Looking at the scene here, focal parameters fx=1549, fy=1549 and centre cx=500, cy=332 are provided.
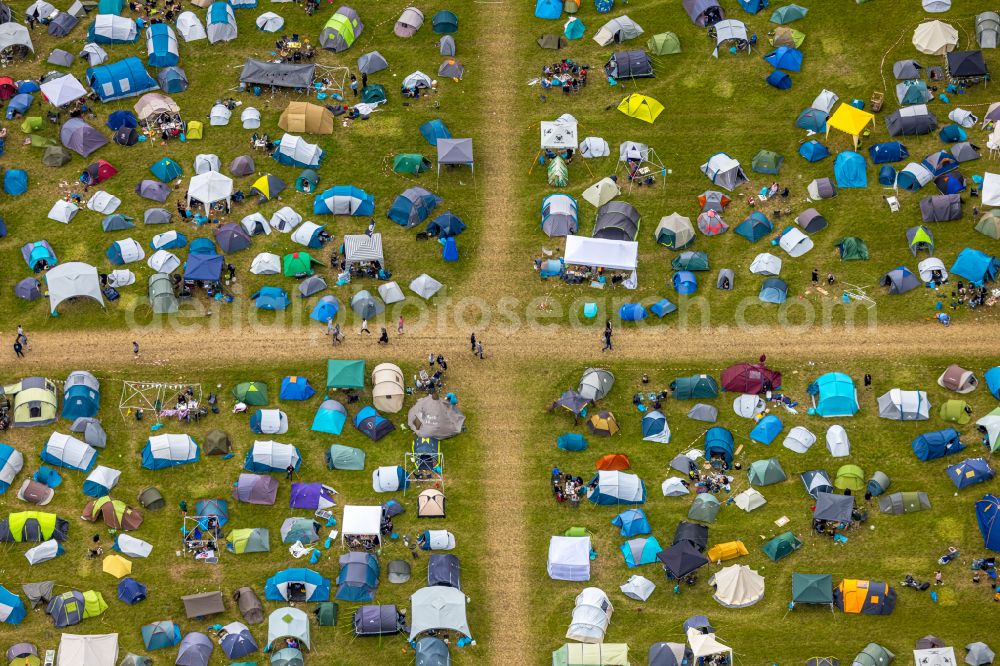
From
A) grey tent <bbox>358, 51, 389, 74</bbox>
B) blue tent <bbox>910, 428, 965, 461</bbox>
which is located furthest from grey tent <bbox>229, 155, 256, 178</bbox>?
blue tent <bbox>910, 428, 965, 461</bbox>

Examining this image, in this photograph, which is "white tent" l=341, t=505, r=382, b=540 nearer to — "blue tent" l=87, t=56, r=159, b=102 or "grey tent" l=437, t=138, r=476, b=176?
"grey tent" l=437, t=138, r=476, b=176

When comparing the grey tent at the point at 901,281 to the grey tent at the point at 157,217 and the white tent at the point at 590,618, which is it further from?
the grey tent at the point at 157,217

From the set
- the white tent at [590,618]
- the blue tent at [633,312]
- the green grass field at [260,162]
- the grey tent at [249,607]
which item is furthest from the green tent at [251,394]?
the white tent at [590,618]

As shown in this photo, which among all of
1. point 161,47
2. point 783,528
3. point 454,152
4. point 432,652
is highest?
point 161,47

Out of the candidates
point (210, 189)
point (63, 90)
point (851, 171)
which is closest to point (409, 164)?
point (210, 189)

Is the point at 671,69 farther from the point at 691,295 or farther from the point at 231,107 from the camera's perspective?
the point at 231,107

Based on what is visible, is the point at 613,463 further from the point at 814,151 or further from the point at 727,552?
the point at 814,151
